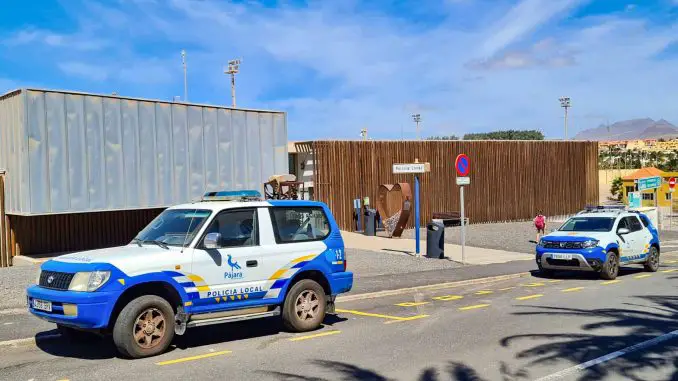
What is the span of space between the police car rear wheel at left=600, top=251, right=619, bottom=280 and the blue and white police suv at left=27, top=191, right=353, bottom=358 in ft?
27.7

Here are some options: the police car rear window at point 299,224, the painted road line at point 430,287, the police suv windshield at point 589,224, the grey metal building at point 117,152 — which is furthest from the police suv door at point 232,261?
the police suv windshield at point 589,224

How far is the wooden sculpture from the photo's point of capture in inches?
1047

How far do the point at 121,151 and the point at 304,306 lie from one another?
38.2ft

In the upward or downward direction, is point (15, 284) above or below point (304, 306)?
below

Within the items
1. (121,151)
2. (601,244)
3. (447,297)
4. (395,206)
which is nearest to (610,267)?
(601,244)

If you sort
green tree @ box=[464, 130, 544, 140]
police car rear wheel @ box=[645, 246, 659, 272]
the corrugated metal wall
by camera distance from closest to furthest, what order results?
the corrugated metal wall
police car rear wheel @ box=[645, 246, 659, 272]
green tree @ box=[464, 130, 544, 140]

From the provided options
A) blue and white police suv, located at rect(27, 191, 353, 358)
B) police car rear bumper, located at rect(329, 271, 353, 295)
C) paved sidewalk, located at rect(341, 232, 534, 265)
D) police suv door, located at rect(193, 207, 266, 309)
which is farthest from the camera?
paved sidewalk, located at rect(341, 232, 534, 265)

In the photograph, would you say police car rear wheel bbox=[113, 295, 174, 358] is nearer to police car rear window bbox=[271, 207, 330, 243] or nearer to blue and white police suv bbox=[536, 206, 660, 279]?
police car rear window bbox=[271, 207, 330, 243]

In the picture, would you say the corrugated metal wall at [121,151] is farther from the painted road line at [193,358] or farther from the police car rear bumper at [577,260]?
the painted road line at [193,358]

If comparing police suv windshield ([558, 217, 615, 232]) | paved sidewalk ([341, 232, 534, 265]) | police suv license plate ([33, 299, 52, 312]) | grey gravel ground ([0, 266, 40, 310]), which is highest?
police suv windshield ([558, 217, 615, 232])

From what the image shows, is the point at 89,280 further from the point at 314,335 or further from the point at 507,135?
the point at 507,135

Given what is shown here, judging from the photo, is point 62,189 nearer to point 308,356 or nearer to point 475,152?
point 308,356

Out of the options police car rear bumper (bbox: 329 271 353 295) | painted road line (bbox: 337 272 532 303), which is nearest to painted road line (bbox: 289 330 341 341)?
police car rear bumper (bbox: 329 271 353 295)

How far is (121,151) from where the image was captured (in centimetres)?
1906
